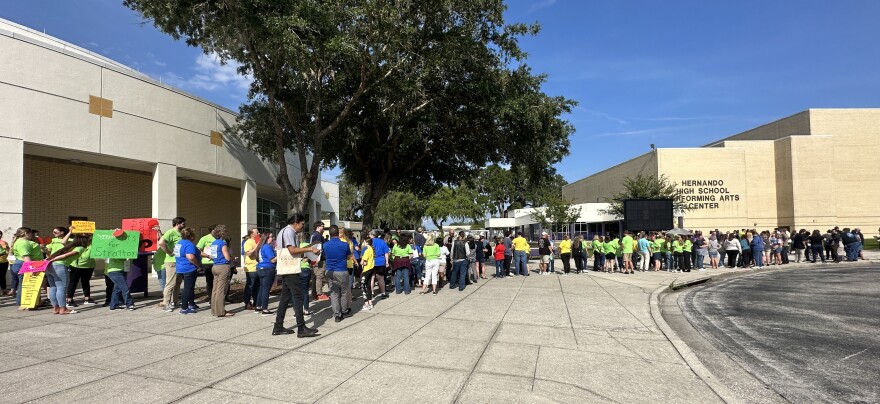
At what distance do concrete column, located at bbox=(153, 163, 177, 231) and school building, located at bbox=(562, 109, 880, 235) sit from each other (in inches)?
1653

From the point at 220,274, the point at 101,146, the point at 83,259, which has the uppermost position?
the point at 101,146

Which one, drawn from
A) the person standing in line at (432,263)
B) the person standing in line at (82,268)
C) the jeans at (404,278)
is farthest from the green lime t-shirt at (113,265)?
the person standing in line at (432,263)

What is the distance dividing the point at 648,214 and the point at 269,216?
19776 mm

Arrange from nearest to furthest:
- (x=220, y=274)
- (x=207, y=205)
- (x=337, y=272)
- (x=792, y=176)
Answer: (x=337, y=272)
(x=220, y=274)
(x=207, y=205)
(x=792, y=176)

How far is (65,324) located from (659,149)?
159ft

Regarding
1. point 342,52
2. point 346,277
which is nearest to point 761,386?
point 346,277

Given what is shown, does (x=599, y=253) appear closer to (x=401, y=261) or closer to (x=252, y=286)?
(x=401, y=261)

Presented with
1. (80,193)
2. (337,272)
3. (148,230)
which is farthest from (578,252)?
(80,193)

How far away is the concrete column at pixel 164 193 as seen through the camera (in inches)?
603

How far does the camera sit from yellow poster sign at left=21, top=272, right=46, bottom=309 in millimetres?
8398

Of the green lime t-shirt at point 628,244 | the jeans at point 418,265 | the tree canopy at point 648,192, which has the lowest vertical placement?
the jeans at point 418,265

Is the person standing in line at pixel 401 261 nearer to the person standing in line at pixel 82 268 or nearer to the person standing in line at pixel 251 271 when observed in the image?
the person standing in line at pixel 251 271

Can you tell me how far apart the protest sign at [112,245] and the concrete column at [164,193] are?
7108 mm

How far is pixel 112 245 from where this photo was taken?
28.0 ft
